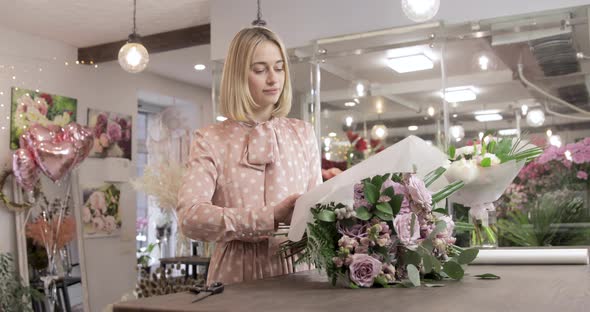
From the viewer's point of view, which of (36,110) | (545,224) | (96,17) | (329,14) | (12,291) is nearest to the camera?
(545,224)

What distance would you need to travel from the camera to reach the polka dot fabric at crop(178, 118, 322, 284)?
149cm

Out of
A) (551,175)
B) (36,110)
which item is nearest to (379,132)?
(551,175)

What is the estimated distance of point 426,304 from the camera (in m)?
0.81

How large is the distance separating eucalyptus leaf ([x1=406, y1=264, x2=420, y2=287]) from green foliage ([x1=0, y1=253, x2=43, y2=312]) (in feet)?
14.2

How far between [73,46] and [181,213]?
16.5 feet

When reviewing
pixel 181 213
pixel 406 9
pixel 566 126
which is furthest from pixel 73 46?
pixel 181 213

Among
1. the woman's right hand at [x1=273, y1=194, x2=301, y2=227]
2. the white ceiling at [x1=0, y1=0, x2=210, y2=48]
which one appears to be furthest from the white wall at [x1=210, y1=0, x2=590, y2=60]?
the woman's right hand at [x1=273, y1=194, x2=301, y2=227]

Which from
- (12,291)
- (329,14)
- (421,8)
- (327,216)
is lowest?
(12,291)

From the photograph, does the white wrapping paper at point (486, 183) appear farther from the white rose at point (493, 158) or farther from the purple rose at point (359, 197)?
the purple rose at point (359, 197)

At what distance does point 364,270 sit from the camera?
1020mm

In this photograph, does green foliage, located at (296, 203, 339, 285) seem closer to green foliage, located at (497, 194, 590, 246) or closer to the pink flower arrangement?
green foliage, located at (497, 194, 590, 246)

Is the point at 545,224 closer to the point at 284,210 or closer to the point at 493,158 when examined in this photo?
the point at 493,158

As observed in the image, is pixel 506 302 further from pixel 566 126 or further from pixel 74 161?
pixel 74 161

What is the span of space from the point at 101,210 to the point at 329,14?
3074mm
